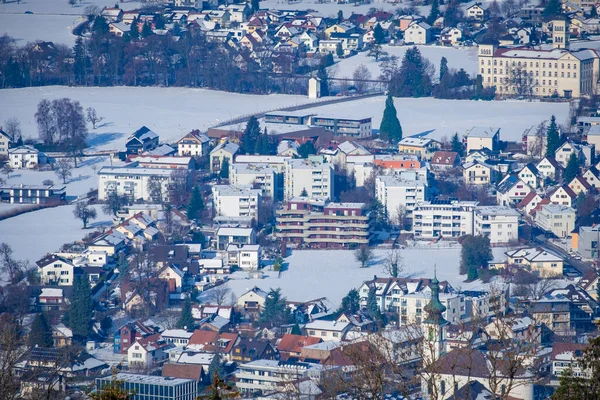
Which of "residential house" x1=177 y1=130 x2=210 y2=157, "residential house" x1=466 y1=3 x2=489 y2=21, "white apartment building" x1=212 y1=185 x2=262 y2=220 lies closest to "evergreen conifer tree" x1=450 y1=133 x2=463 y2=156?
"residential house" x1=177 y1=130 x2=210 y2=157

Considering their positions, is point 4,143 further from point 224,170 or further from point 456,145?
point 456,145

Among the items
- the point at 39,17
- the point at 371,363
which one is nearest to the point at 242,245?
the point at 371,363

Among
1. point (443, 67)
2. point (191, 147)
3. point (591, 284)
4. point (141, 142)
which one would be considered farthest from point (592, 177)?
point (443, 67)

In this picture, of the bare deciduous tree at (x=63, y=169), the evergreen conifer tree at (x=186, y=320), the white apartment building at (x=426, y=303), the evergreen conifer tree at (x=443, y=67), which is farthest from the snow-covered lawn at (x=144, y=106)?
the white apartment building at (x=426, y=303)

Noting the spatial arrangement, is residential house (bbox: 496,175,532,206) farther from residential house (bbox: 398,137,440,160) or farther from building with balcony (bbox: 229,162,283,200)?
building with balcony (bbox: 229,162,283,200)

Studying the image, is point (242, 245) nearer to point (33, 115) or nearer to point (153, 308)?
point (153, 308)
